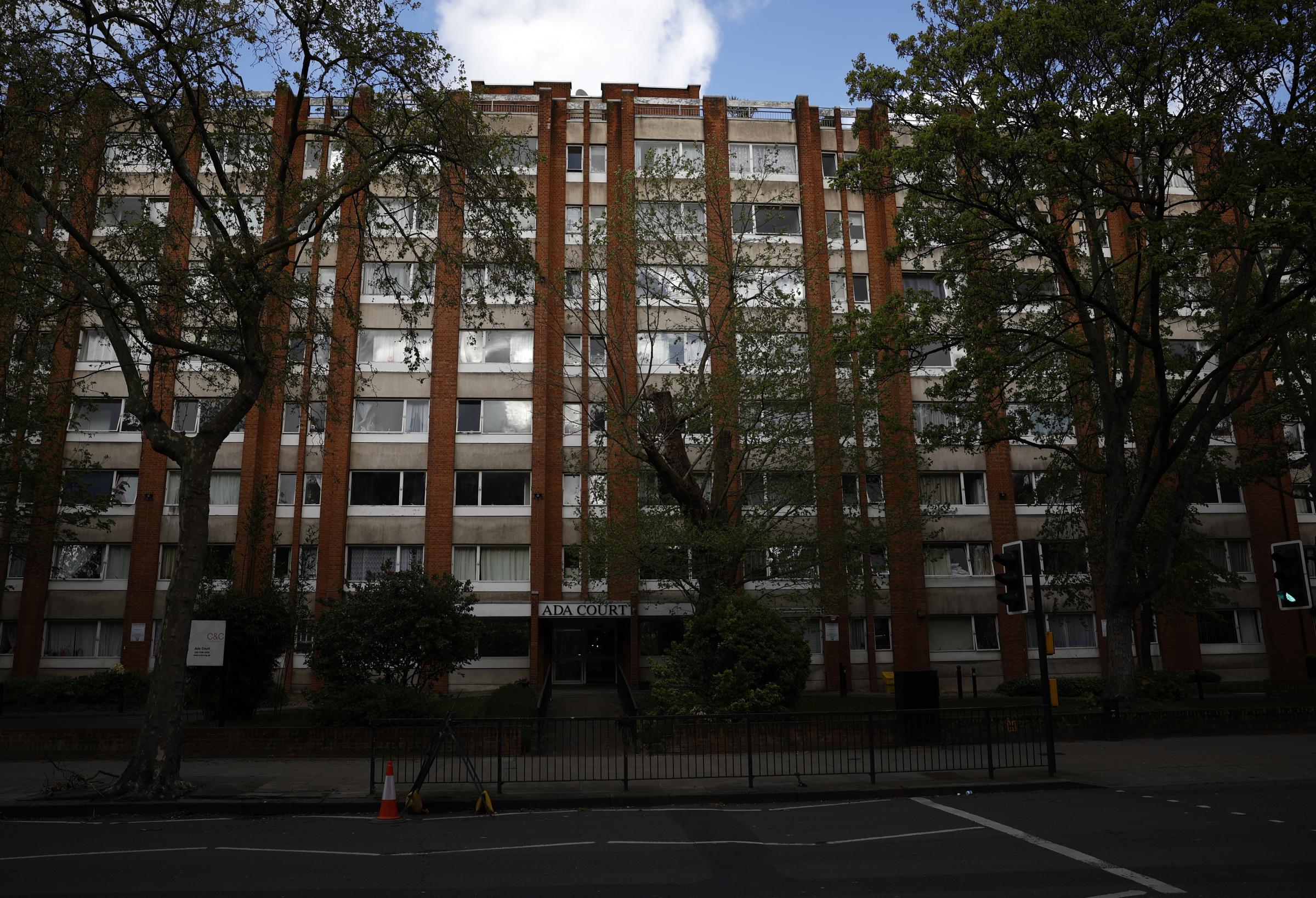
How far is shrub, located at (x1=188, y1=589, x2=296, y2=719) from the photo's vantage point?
741 inches

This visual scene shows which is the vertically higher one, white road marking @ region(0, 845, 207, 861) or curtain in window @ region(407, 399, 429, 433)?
curtain in window @ region(407, 399, 429, 433)

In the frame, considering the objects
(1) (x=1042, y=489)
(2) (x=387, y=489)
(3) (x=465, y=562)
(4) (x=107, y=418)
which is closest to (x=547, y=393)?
(3) (x=465, y=562)

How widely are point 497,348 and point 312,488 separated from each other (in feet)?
27.7

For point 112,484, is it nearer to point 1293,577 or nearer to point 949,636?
point 949,636

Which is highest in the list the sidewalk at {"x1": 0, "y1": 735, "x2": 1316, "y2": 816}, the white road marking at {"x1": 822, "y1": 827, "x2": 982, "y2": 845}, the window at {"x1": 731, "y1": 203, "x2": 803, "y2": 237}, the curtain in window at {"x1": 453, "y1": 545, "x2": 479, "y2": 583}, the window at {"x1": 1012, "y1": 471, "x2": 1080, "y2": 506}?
the window at {"x1": 731, "y1": 203, "x2": 803, "y2": 237}

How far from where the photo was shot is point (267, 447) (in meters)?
32.1

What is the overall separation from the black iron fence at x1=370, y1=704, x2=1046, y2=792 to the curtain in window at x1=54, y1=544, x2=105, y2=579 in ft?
71.9

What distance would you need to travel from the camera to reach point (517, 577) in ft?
104

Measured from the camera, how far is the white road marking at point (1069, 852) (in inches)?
295

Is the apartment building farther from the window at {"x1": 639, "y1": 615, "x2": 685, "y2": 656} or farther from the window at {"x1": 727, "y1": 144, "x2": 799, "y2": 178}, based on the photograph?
the window at {"x1": 727, "y1": 144, "x2": 799, "y2": 178}

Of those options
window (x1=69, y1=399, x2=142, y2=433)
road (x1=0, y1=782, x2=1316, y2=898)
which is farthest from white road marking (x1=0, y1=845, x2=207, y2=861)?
window (x1=69, y1=399, x2=142, y2=433)

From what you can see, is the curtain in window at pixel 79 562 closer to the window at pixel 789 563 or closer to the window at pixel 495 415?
the window at pixel 495 415

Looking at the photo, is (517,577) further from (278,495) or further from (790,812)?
(790,812)

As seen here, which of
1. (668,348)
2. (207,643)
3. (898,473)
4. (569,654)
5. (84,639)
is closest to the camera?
(207,643)
